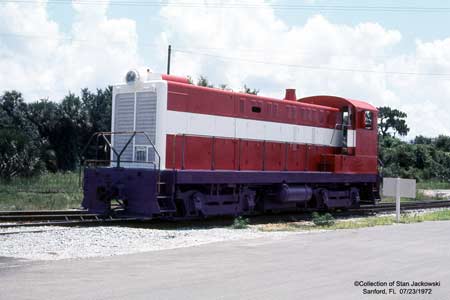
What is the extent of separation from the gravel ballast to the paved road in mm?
687

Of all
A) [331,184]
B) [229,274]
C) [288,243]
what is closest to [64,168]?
[331,184]

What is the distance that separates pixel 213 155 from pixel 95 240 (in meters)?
5.56

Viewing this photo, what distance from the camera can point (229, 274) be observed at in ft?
27.6

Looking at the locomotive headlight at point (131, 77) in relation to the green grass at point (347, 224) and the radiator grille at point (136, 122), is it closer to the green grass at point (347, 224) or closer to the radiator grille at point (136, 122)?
the radiator grille at point (136, 122)

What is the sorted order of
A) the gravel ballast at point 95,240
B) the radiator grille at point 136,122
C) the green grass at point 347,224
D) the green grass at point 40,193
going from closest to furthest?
1. the gravel ballast at point 95,240
2. the green grass at point 347,224
3. the radiator grille at point 136,122
4. the green grass at point 40,193

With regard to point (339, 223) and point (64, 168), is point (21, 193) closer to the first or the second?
point (339, 223)

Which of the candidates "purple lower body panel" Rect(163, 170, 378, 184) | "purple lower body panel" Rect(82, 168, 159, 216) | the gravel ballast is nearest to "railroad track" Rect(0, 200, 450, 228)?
"purple lower body panel" Rect(82, 168, 159, 216)

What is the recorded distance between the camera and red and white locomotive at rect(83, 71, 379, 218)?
15.2 meters

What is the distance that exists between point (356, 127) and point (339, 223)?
5.15 metres

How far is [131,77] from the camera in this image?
16.2 metres

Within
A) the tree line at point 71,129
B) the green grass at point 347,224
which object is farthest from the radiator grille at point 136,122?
the tree line at point 71,129

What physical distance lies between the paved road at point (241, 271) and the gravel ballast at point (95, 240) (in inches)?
27.0

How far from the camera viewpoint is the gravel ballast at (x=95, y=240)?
1032 centimetres

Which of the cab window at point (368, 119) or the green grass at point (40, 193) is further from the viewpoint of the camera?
the cab window at point (368, 119)
